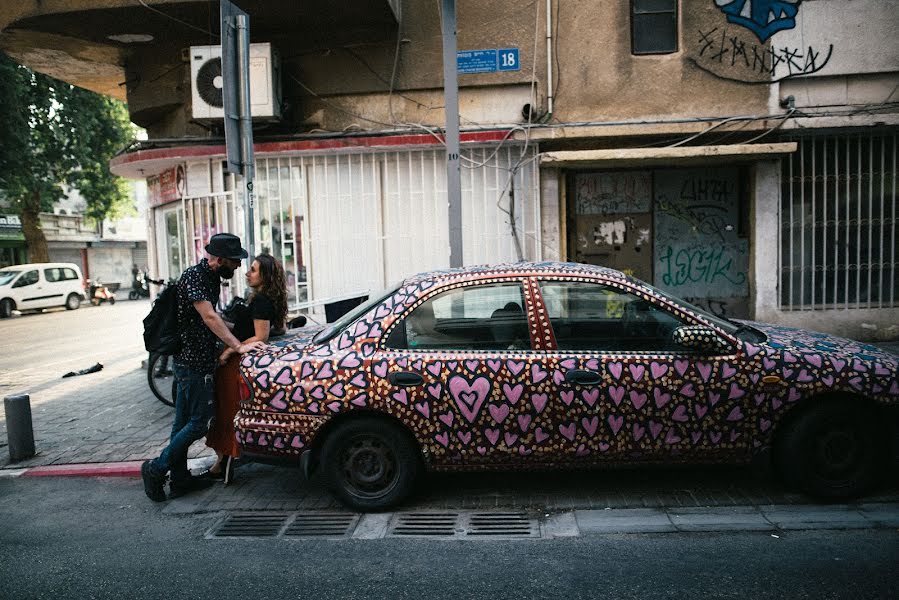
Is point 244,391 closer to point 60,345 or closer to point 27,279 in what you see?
point 60,345

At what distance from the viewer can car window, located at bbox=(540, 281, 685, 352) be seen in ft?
14.4

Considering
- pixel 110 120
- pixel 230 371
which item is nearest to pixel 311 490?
pixel 230 371

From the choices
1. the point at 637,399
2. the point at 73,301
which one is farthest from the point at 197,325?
the point at 73,301

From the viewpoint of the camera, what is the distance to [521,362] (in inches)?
168

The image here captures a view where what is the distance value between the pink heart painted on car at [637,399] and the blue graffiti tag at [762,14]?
691 centimetres

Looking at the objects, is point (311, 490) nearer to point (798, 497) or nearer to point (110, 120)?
point (798, 497)

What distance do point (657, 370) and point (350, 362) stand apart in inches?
77.7

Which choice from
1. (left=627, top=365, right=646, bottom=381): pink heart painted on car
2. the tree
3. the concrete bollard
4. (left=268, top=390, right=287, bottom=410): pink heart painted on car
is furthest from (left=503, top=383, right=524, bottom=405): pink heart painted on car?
the tree

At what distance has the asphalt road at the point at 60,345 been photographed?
10703mm

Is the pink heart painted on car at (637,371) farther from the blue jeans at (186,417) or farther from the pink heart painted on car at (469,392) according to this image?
the blue jeans at (186,417)

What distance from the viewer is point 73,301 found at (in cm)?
2564

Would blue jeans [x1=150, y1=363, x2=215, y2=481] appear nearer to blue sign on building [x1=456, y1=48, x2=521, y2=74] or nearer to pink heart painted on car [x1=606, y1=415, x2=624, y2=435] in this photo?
pink heart painted on car [x1=606, y1=415, x2=624, y2=435]

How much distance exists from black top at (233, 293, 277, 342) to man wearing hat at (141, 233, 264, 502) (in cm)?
20

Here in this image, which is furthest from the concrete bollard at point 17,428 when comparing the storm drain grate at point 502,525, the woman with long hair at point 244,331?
the storm drain grate at point 502,525
